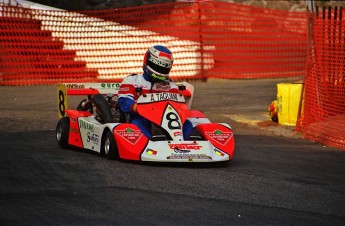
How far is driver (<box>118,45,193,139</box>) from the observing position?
39.1 ft

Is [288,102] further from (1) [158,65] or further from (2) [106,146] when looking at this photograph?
(2) [106,146]

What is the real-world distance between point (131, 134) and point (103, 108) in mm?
1025

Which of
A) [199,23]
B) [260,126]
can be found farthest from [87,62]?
[260,126]

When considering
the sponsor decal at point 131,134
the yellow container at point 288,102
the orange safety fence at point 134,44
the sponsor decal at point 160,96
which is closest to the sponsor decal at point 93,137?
the sponsor decal at point 131,134

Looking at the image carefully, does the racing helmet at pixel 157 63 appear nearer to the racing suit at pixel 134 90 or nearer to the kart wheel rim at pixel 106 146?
the racing suit at pixel 134 90

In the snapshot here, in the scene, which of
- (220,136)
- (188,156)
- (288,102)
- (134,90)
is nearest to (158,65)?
(134,90)

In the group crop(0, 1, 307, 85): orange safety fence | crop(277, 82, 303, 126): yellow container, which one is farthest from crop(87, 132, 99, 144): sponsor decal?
crop(0, 1, 307, 85): orange safety fence

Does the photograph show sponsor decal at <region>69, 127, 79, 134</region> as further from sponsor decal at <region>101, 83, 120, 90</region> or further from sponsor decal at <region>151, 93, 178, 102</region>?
sponsor decal at <region>151, 93, 178, 102</region>

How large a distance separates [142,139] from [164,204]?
2372 mm

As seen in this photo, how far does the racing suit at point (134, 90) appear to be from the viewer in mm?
11867

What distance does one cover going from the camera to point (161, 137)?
11352 millimetres

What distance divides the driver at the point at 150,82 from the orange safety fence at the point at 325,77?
10.2 feet

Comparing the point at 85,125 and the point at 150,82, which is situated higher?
the point at 150,82

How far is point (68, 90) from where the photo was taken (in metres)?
12.9
